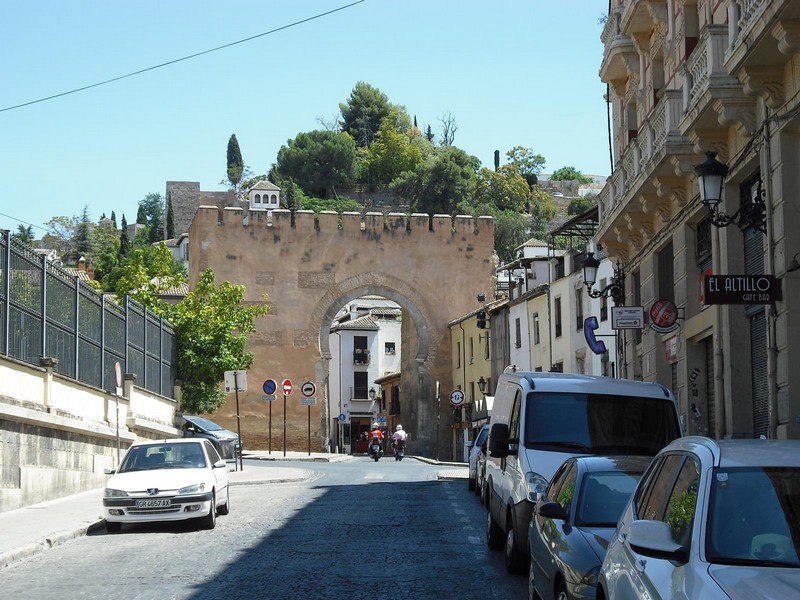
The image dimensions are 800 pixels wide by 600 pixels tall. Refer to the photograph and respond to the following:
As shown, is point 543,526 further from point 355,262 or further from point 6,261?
point 355,262

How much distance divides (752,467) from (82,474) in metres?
19.4

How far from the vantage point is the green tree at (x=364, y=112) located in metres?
158

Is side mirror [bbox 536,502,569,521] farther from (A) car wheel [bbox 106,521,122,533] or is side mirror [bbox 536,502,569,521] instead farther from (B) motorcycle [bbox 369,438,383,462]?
(B) motorcycle [bbox 369,438,383,462]

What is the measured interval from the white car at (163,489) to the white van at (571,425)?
4.67 metres

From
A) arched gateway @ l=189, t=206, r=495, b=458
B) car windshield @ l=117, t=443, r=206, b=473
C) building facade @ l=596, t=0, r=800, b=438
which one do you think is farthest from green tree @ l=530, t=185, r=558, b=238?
→ car windshield @ l=117, t=443, r=206, b=473

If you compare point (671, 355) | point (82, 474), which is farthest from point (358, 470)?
point (671, 355)

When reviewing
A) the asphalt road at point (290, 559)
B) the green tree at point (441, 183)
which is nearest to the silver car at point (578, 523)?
the asphalt road at point (290, 559)

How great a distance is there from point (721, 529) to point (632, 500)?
56.1 inches

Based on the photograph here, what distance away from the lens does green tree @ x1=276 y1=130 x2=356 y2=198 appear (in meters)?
140

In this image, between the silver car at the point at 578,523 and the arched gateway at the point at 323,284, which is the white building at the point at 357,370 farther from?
the silver car at the point at 578,523

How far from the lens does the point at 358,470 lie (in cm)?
3428

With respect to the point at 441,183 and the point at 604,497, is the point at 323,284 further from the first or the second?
the point at 441,183

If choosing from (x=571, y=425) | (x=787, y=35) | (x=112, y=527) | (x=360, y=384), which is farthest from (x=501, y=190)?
(x=571, y=425)

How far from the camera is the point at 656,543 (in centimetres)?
512
